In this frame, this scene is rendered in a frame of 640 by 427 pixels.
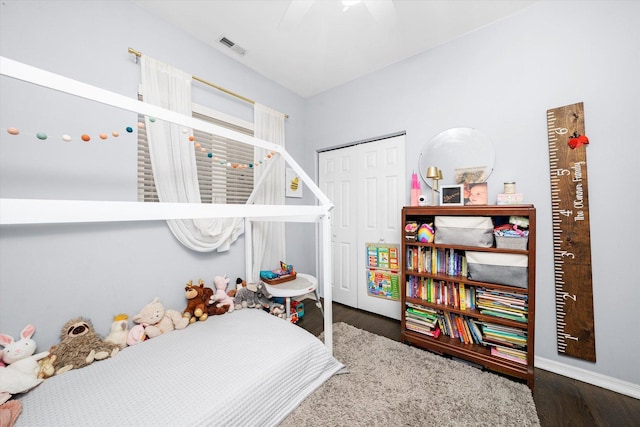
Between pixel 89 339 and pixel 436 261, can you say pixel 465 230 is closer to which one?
pixel 436 261

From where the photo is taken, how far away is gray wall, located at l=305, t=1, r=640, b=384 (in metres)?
1.45

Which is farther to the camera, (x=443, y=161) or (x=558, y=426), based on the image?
(x=443, y=161)

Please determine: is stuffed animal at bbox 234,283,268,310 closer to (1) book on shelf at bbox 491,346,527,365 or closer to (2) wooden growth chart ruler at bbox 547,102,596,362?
(1) book on shelf at bbox 491,346,527,365

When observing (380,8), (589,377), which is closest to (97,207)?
(380,8)

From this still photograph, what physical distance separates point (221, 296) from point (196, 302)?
0.63 ft

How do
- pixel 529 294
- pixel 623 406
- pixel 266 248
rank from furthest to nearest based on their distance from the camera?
pixel 266 248 → pixel 529 294 → pixel 623 406

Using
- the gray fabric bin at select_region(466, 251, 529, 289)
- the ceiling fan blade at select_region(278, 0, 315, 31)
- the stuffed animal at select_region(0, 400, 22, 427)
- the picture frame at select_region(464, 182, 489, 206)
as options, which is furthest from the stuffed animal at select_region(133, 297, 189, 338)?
the picture frame at select_region(464, 182, 489, 206)

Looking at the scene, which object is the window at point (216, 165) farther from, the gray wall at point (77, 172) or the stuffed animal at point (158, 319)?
the stuffed animal at point (158, 319)

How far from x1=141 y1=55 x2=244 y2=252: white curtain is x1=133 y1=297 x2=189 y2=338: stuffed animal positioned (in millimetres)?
489

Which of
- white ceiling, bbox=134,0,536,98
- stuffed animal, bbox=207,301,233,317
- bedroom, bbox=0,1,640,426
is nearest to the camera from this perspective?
bedroom, bbox=0,1,640,426

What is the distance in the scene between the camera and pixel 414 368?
1.64 metres

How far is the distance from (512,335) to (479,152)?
1.39 m

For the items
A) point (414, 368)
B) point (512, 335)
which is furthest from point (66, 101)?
point (512, 335)

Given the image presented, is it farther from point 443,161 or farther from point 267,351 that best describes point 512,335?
point 267,351
